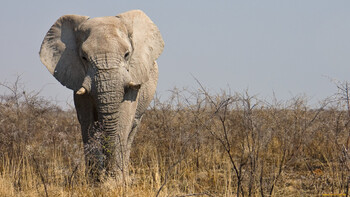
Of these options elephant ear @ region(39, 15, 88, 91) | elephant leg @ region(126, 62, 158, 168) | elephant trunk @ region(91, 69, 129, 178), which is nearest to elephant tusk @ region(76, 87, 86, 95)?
elephant trunk @ region(91, 69, 129, 178)

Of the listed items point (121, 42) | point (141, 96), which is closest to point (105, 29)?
point (121, 42)

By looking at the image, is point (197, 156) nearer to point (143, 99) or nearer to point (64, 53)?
point (143, 99)

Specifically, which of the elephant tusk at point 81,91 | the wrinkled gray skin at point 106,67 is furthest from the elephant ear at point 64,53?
the elephant tusk at point 81,91

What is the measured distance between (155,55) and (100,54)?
1423 mm

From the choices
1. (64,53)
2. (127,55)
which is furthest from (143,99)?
(64,53)

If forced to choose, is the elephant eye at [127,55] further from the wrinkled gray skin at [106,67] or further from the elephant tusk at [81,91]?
the elephant tusk at [81,91]

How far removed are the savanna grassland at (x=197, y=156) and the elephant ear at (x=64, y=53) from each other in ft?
2.43

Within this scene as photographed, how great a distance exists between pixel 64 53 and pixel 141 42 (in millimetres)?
1120

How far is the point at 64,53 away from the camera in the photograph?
21.5ft

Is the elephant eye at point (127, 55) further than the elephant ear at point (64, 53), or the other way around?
the elephant ear at point (64, 53)

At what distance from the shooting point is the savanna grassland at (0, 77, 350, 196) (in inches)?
202

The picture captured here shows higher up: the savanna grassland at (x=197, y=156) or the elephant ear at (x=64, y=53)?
the elephant ear at (x=64, y=53)

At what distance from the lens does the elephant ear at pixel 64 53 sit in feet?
20.8

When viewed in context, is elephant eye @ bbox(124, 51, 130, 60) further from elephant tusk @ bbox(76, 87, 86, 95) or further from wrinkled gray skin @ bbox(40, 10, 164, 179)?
elephant tusk @ bbox(76, 87, 86, 95)
